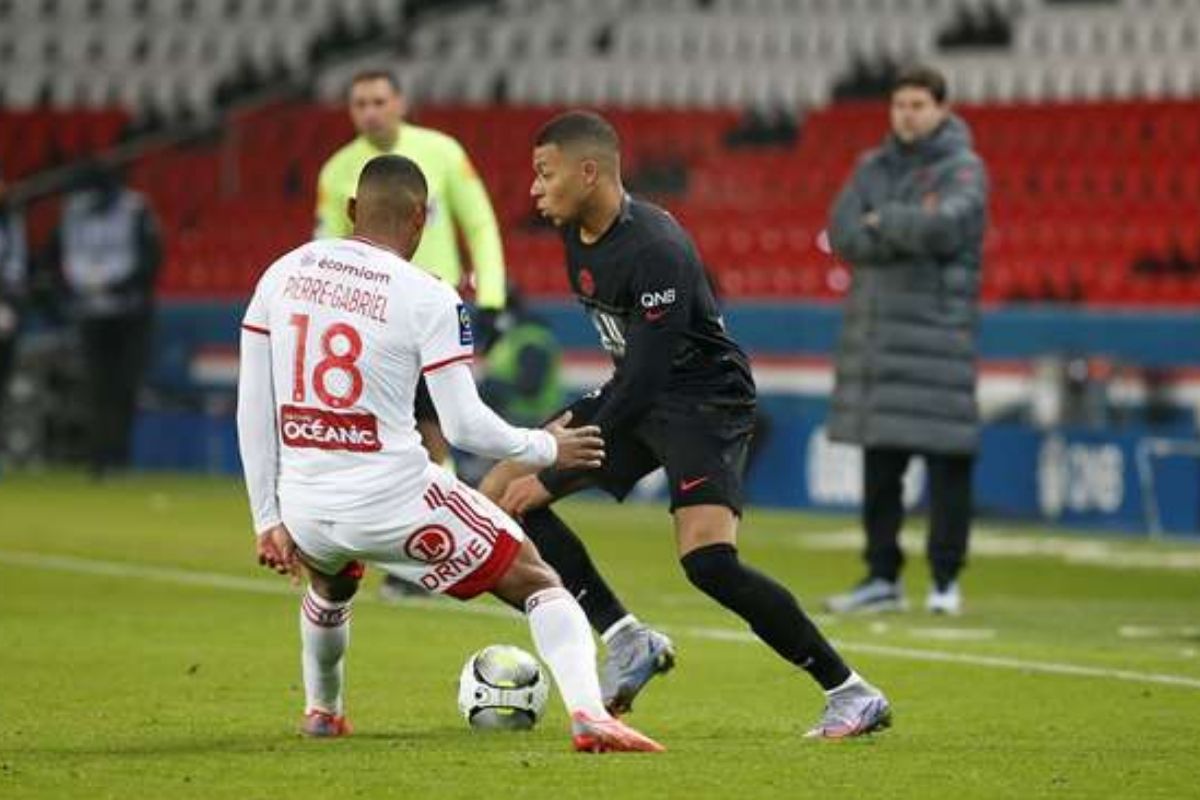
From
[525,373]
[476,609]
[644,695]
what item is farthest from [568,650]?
[525,373]

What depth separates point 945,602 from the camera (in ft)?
46.2

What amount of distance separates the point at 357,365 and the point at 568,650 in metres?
0.94

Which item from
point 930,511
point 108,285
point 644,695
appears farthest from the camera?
point 108,285

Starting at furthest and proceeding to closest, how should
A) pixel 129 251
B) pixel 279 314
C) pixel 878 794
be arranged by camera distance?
pixel 129 251 → pixel 279 314 → pixel 878 794

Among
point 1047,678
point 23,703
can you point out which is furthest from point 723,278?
point 23,703

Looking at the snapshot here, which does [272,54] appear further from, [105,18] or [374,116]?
[374,116]

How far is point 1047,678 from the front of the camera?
11281 mm

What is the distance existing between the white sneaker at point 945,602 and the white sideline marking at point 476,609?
1.27 metres

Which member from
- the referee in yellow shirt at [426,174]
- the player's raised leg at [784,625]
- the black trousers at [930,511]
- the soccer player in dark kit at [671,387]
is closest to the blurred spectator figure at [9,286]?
the referee in yellow shirt at [426,174]

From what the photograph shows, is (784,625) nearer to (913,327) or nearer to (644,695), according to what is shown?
(644,695)

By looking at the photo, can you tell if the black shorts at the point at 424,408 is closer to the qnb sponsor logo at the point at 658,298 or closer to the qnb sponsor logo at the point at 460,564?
the qnb sponsor logo at the point at 658,298

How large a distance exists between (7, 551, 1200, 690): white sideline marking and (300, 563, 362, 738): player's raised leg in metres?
3.27

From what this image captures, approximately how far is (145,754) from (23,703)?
4.54ft

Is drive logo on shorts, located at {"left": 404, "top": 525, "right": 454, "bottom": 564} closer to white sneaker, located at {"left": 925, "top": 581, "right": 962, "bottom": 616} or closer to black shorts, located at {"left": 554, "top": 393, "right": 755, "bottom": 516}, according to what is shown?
black shorts, located at {"left": 554, "top": 393, "right": 755, "bottom": 516}
